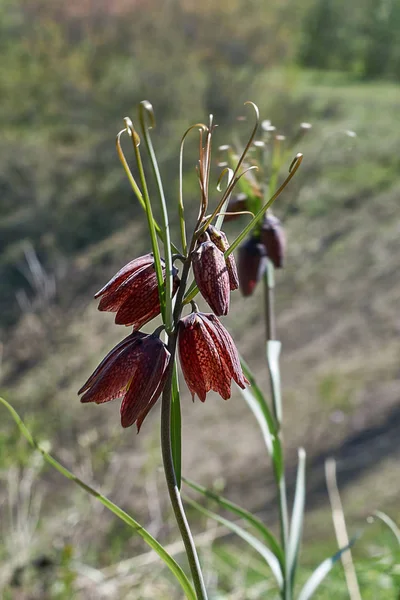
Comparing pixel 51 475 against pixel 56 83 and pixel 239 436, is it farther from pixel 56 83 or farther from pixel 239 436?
pixel 56 83

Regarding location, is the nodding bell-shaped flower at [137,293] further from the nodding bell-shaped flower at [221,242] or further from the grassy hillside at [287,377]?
the grassy hillside at [287,377]

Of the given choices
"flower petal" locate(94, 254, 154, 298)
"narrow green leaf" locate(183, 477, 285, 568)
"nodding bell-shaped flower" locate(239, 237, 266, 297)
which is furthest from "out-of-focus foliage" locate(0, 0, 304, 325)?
"flower petal" locate(94, 254, 154, 298)

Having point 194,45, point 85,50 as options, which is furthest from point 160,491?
point 85,50

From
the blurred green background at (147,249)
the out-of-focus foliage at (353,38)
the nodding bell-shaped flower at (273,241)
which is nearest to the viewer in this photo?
the nodding bell-shaped flower at (273,241)

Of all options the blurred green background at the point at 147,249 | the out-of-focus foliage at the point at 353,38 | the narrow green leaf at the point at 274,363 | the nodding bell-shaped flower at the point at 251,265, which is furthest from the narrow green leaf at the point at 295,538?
the out-of-focus foliage at the point at 353,38

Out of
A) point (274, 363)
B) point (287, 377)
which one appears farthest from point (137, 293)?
point (287, 377)

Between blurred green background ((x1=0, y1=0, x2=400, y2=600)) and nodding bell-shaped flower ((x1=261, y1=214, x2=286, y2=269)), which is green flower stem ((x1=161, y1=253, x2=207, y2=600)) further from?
blurred green background ((x1=0, y1=0, x2=400, y2=600))
